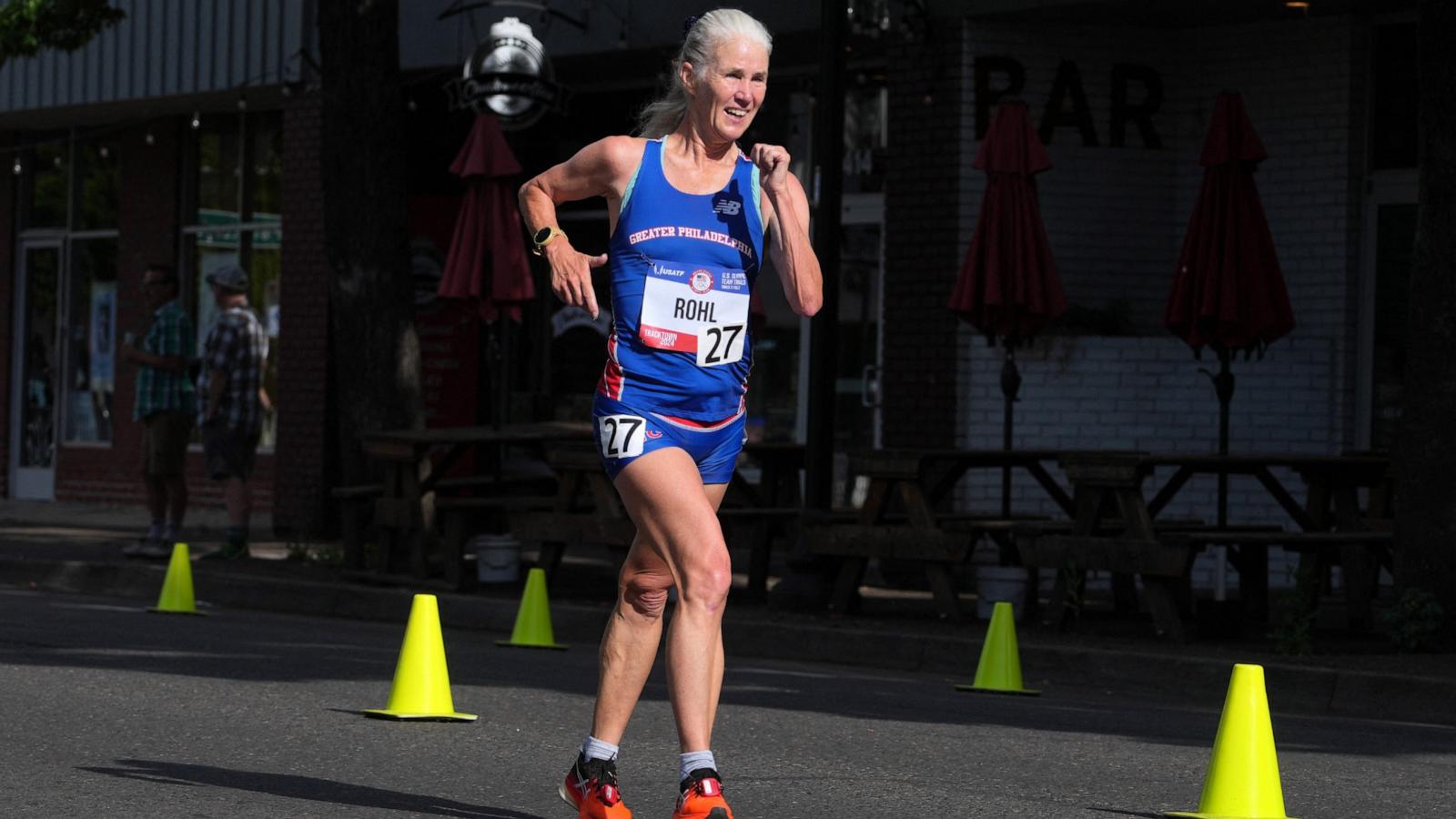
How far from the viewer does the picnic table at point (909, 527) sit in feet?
38.3

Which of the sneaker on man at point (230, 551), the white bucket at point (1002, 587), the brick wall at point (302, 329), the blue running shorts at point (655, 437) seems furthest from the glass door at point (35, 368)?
the blue running shorts at point (655, 437)

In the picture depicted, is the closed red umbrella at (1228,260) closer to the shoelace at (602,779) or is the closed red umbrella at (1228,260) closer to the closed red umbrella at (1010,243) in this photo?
the closed red umbrella at (1010,243)

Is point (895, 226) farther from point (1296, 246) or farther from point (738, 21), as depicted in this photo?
point (738, 21)

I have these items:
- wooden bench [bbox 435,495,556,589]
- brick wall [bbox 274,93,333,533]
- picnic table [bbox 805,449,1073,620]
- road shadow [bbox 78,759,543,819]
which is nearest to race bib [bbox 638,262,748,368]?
road shadow [bbox 78,759,543,819]

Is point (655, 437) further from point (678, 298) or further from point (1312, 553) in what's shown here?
point (1312, 553)

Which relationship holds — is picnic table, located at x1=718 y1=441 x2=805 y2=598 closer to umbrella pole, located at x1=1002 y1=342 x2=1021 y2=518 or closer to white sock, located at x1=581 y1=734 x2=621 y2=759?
umbrella pole, located at x1=1002 y1=342 x2=1021 y2=518

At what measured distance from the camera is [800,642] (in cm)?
1139

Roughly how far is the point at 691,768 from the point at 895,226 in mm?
10414

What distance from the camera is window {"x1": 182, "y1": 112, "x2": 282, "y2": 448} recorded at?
66.7 ft

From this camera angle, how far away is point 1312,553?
38.0 feet

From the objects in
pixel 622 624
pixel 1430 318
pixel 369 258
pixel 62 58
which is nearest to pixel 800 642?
pixel 1430 318

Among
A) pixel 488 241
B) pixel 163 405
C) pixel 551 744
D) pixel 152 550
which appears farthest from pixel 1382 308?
pixel 551 744

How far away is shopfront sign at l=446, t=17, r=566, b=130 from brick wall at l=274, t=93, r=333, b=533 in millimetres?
2655

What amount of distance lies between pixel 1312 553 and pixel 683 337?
7.11m
